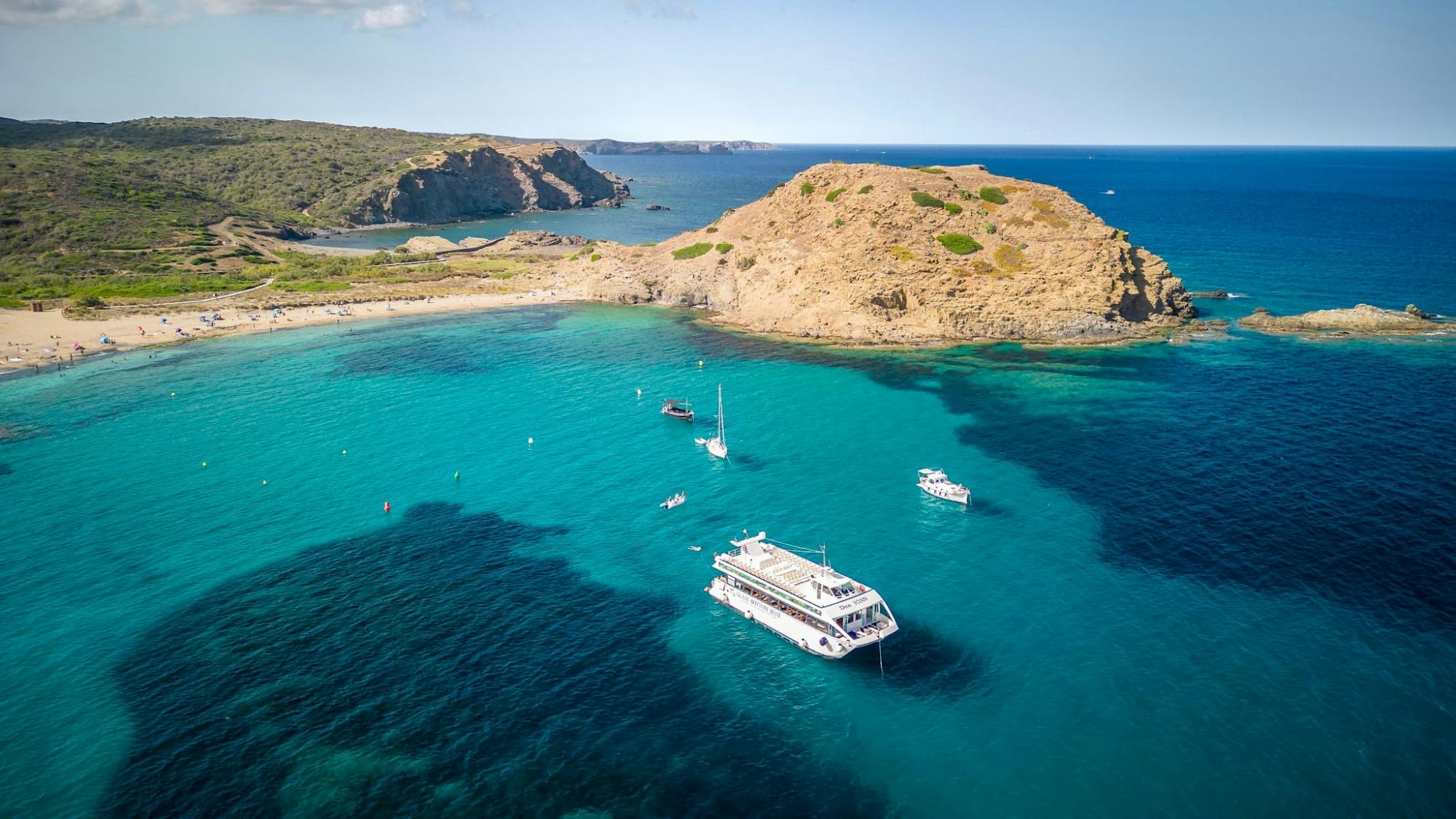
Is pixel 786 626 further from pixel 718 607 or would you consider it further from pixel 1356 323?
pixel 1356 323

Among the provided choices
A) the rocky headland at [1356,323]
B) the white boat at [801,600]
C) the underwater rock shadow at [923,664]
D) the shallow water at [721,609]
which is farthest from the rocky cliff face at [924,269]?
the underwater rock shadow at [923,664]

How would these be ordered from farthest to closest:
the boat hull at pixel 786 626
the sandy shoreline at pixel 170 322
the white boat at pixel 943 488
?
1. the sandy shoreline at pixel 170 322
2. the white boat at pixel 943 488
3. the boat hull at pixel 786 626

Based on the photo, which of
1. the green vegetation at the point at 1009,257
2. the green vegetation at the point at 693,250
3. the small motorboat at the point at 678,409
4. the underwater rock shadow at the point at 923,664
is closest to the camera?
the underwater rock shadow at the point at 923,664

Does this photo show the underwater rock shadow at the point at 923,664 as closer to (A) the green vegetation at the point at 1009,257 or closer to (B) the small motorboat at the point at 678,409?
(B) the small motorboat at the point at 678,409

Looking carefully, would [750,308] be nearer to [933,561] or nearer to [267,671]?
[933,561]

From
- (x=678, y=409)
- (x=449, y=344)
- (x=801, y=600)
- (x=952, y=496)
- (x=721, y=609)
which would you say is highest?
(x=449, y=344)

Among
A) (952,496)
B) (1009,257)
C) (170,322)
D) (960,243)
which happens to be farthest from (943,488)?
(170,322)
